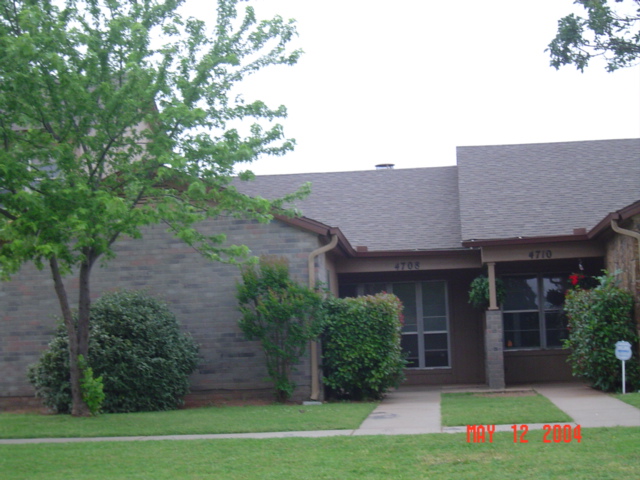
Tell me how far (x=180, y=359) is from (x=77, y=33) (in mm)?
5472

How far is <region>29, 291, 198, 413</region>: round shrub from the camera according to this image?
41.0ft

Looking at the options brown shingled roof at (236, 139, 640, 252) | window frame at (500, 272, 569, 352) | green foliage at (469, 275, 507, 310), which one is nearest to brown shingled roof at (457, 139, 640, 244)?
brown shingled roof at (236, 139, 640, 252)

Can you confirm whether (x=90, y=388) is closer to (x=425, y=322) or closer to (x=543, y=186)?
(x=425, y=322)

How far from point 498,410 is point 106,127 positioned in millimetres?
6744

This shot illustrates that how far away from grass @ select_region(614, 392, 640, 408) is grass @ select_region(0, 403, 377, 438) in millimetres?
3804

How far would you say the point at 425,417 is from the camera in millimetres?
10867

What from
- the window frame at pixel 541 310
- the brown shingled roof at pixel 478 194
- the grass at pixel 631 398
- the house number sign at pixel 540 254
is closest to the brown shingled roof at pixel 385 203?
the brown shingled roof at pixel 478 194

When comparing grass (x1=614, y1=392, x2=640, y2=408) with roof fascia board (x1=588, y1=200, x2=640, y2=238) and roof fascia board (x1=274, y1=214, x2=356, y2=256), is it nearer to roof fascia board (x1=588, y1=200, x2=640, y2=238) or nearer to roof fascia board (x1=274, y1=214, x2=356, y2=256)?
roof fascia board (x1=588, y1=200, x2=640, y2=238)

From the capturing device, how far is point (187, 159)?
10969 mm

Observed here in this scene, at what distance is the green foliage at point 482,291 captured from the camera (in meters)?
15.4

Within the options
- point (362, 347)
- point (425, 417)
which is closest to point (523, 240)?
point (362, 347)

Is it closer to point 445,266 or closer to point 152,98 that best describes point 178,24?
point 152,98

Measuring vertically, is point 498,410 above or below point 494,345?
below
